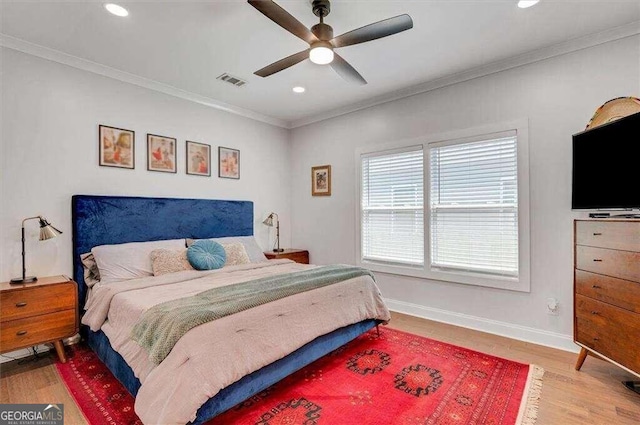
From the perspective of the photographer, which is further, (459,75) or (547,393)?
(459,75)

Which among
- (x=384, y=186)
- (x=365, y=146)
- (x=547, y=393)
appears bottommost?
(x=547, y=393)

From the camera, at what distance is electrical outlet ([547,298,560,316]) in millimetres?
2879

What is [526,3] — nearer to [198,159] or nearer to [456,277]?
[456,277]

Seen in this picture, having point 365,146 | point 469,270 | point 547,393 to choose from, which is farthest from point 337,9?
point 547,393

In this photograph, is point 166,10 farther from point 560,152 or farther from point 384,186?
point 560,152

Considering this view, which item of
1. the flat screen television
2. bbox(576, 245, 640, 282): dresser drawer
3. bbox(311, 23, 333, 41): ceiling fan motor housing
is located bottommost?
bbox(576, 245, 640, 282): dresser drawer

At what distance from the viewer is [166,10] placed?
2.32m

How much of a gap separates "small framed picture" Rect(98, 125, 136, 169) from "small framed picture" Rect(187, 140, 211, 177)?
65 centimetres

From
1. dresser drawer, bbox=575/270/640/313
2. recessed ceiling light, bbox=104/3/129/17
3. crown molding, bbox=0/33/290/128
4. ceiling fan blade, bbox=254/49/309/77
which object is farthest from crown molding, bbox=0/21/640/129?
dresser drawer, bbox=575/270/640/313

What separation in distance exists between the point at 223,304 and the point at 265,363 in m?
0.46

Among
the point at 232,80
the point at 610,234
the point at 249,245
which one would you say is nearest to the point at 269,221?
the point at 249,245

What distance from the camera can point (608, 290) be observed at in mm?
2156

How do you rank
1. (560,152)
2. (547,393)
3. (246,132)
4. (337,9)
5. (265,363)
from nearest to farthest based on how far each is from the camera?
(265,363) < (547,393) < (337,9) < (560,152) < (246,132)

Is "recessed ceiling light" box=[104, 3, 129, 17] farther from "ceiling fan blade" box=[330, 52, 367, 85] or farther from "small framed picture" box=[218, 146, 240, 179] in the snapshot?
"small framed picture" box=[218, 146, 240, 179]
